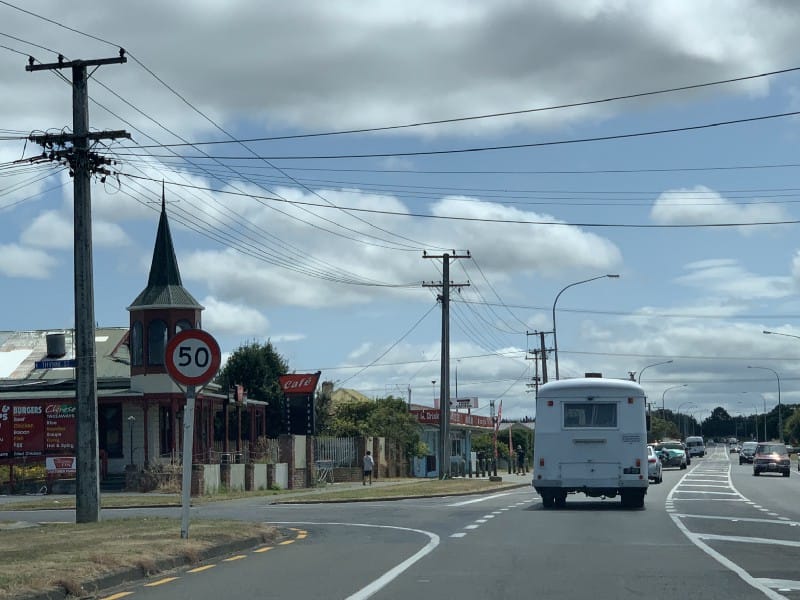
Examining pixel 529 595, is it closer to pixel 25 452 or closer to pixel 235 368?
pixel 25 452

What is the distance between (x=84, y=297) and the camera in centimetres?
2241

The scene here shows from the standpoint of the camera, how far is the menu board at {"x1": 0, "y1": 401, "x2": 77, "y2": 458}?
4528 centimetres

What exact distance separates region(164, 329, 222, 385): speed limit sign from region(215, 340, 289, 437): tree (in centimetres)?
5523

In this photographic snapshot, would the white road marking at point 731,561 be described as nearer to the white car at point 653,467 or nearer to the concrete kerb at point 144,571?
the concrete kerb at point 144,571

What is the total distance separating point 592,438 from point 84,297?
11.1 meters

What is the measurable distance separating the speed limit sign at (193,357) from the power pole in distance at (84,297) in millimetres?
5832

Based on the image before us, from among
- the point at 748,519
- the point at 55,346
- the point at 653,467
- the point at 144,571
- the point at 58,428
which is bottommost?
the point at 653,467

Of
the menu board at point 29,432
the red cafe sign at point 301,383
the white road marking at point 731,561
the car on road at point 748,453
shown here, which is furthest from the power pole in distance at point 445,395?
the car on road at point 748,453

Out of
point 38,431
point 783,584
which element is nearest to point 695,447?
point 38,431

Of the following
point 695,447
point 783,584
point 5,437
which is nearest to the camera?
point 783,584

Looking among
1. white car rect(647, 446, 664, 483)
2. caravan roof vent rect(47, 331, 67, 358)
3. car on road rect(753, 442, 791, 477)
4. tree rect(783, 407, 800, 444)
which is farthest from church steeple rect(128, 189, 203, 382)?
tree rect(783, 407, 800, 444)

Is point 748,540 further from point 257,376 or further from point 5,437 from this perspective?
point 257,376

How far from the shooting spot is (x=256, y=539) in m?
18.0

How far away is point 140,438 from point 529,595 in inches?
1454
